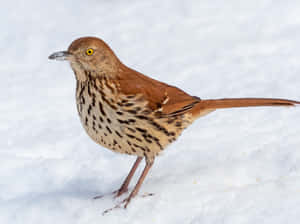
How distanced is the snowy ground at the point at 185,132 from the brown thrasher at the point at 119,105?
15.5 inches

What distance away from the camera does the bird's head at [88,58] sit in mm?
4484

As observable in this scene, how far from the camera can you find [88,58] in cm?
450

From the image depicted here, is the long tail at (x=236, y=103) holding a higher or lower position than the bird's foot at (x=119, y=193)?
higher

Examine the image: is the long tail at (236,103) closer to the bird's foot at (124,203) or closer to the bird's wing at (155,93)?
the bird's wing at (155,93)

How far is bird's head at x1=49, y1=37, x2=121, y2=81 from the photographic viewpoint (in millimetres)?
4484

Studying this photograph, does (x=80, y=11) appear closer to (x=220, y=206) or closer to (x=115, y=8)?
(x=115, y=8)

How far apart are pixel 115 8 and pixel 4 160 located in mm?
4908

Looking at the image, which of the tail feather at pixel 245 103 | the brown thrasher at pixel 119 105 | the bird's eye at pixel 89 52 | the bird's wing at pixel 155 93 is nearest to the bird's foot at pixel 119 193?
the brown thrasher at pixel 119 105

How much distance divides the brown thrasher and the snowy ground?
0.39 meters

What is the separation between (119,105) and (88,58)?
0.42 m

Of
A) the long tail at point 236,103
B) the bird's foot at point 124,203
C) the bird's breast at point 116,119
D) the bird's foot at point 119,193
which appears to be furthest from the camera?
the long tail at point 236,103

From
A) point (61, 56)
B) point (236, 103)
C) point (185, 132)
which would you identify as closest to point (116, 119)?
point (61, 56)

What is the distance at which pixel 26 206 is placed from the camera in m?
4.74

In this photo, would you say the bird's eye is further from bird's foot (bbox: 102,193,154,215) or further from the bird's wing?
bird's foot (bbox: 102,193,154,215)
